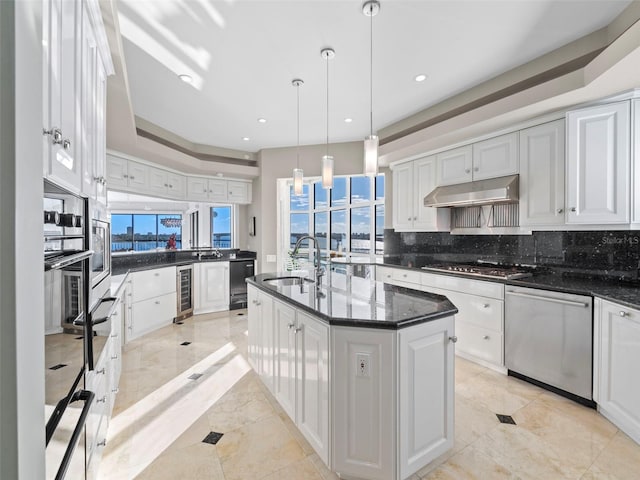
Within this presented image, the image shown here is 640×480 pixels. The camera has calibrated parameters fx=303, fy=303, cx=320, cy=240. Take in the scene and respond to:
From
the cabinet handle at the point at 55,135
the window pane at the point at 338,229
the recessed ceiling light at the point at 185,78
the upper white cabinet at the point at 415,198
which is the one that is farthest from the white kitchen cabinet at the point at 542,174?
the cabinet handle at the point at 55,135

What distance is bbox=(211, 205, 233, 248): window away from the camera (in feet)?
18.8

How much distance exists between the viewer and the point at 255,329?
8.77ft

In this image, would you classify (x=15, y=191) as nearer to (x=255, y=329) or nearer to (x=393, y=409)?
(x=393, y=409)

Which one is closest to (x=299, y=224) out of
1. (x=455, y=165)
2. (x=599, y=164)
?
(x=455, y=165)

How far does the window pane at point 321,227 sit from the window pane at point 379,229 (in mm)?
953

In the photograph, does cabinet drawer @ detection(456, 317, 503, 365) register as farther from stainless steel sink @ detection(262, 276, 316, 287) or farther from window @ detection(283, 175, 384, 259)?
window @ detection(283, 175, 384, 259)

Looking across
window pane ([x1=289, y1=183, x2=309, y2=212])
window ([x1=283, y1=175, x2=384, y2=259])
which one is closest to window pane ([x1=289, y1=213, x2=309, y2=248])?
window ([x1=283, y1=175, x2=384, y2=259])

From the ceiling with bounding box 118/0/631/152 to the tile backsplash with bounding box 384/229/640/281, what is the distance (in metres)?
1.69

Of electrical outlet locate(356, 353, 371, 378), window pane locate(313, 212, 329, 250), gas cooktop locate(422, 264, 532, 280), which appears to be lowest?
electrical outlet locate(356, 353, 371, 378)

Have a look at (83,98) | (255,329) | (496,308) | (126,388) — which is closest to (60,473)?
(83,98)

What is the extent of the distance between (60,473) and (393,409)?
1279mm

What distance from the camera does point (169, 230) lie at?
5035 mm

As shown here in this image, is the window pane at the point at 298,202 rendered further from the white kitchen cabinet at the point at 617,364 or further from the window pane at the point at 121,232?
the white kitchen cabinet at the point at 617,364

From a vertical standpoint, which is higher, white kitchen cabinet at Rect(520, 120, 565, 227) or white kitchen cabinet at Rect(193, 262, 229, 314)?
white kitchen cabinet at Rect(520, 120, 565, 227)
